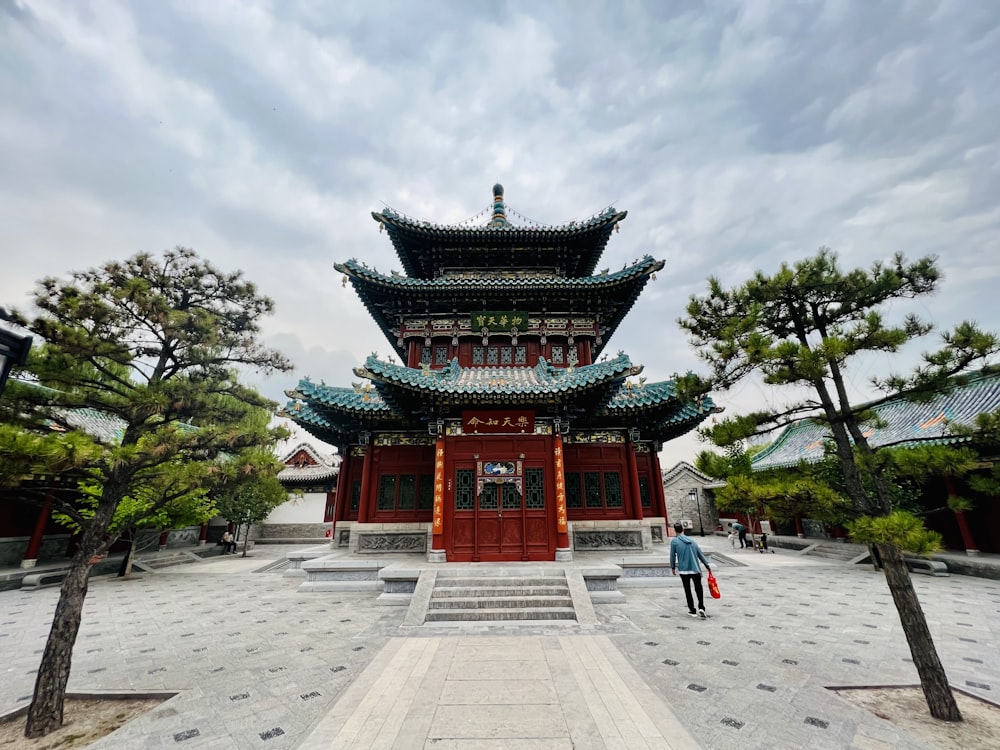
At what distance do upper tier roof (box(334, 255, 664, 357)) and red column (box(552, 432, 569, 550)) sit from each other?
5611 millimetres

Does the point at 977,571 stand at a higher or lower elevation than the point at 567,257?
lower

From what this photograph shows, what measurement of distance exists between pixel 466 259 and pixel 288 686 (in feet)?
46.3

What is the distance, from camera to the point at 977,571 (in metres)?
12.6

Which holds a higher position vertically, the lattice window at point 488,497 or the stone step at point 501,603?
the lattice window at point 488,497

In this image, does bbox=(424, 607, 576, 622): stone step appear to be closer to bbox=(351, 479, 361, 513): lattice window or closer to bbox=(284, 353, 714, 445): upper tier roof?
bbox=(284, 353, 714, 445): upper tier roof

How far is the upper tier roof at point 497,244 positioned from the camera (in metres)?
15.2

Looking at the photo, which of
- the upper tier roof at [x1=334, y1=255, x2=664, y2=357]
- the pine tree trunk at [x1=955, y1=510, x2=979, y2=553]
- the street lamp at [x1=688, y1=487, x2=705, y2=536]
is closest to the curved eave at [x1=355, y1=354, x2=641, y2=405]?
the upper tier roof at [x1=334, y1=255, x2=664, y2=357]

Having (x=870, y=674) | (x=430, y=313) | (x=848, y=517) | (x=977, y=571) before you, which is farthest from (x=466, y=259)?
(x=977, y=571)

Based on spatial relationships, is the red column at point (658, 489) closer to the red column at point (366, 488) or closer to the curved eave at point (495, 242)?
the curved eave at point (495, 242)

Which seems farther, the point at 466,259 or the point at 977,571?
the point at 466,259

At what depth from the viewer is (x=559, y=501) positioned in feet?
36.3

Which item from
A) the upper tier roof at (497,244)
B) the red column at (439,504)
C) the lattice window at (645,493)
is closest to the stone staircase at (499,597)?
the red column at (439,504)

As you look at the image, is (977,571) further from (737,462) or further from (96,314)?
(96,314)

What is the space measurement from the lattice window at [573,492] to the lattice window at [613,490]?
0.86 meters
